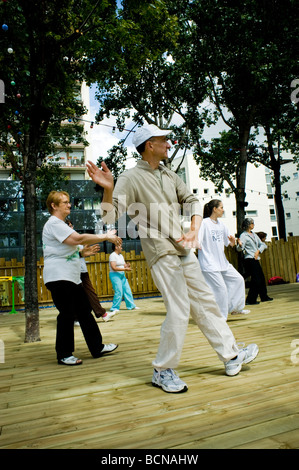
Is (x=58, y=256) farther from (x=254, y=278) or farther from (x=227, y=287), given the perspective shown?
(x=254, y=278)

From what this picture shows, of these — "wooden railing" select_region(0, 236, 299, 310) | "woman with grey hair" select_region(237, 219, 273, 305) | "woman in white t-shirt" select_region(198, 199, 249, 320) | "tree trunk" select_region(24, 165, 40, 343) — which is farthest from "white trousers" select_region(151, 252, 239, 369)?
"wooden railing" select_region(0, 236, 299, 310)

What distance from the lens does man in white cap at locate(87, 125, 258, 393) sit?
9.57 feet

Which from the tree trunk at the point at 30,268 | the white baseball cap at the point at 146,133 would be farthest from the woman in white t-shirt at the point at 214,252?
the white baseball cap at the point at 146,133

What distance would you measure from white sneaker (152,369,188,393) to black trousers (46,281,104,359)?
141 cm

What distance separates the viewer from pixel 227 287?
6.75 metres

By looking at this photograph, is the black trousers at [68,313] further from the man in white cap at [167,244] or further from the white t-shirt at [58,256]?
the man in white cap at [167,244]

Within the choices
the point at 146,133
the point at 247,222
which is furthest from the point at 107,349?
the point at 247,222

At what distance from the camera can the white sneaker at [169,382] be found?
2867mm

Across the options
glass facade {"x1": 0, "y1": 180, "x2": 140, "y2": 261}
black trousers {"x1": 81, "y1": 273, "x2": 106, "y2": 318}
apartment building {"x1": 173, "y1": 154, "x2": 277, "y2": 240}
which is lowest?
black trousers {"x1": 81, "y1": 273, "x2": 106, "y2": 318}

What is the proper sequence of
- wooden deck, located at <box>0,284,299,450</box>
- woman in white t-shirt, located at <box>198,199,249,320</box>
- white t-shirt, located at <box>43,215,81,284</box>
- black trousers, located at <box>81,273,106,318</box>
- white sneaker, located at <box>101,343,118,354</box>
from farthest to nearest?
1. black trousers, located at <box>81,273,106,318</box>
2. woman in white t-shirt, located at <box>198,199,249,320</box>
3. white sneaker, located at <box>101,343,118,354</box>
4. white t-shirt, located at <box>43,215,81,284</box>
5. wooden deck, located at <box>0,284,299,450</box>

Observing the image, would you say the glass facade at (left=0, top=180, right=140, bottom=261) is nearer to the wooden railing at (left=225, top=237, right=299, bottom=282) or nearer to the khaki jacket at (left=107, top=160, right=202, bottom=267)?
the wooden railing at (left=225, top=237, right=299, bottom=282)

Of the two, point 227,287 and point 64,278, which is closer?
point 64,278

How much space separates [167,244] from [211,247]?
3127 mm

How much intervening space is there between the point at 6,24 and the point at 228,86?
11737 millimetres
